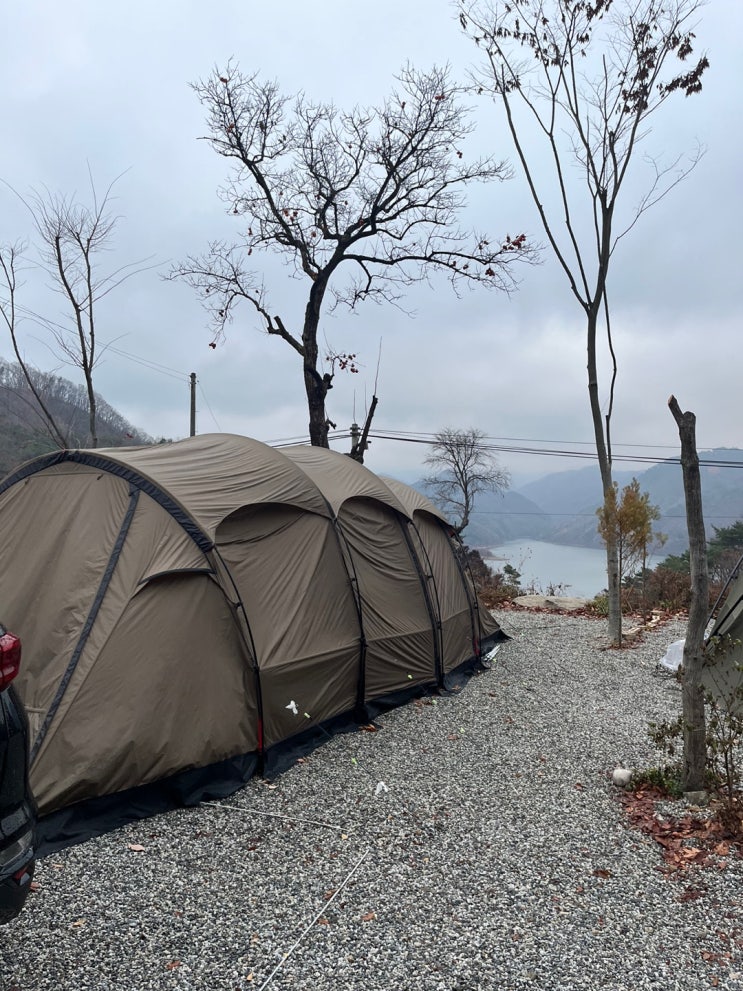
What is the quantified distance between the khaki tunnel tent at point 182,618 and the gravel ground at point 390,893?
0.36m

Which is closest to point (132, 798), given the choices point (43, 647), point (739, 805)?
point (43, 647)

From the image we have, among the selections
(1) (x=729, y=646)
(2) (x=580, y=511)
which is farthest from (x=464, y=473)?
(1) (x=729, y=646)

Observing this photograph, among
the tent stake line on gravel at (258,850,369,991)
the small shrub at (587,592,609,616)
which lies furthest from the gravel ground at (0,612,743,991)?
the small shrub at (587,592,609,616)

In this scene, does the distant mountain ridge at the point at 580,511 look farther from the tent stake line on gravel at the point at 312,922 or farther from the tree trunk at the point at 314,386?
the tent stake line on gravel at the point at 312,922

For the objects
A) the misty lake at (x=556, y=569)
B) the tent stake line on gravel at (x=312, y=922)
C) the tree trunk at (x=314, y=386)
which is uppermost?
the tree trunk at (x=314, y=386)

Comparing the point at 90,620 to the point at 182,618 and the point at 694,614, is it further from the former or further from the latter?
the point at 694,614

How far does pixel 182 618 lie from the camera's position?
491 cm

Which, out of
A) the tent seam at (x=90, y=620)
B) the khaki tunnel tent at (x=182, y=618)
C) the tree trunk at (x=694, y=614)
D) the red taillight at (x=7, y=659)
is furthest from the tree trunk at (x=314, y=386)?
the red taillight at (x=7, y=659)

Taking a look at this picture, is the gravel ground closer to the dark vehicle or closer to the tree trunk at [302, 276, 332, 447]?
the dark vehicle

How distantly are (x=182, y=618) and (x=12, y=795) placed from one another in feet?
8.14

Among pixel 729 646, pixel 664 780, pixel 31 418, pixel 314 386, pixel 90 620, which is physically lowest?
pixel 664 780

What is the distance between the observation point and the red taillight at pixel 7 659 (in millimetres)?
2391

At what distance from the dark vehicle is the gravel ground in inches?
29.5

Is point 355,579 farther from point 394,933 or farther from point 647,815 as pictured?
point 394,933
